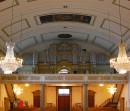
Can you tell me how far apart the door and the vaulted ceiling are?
15.1 ft

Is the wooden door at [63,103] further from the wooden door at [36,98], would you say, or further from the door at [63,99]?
the wooden door at [36,98]

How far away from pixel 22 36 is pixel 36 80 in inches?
145

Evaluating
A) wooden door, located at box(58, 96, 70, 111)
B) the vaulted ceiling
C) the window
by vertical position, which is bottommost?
wooden door, located at box(58, 96, 70, 111)

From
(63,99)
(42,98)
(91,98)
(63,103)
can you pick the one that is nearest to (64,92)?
(63,99)

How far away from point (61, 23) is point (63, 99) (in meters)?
9.02

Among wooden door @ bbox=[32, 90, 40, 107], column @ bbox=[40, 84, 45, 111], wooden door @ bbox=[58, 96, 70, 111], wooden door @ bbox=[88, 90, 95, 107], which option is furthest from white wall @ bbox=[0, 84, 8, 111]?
wooden door @ bbox=[88, 90, 95, 107]

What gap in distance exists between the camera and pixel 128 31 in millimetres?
20828

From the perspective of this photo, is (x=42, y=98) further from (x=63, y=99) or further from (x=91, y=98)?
(x=91, y=98)

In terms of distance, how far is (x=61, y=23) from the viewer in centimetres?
2294

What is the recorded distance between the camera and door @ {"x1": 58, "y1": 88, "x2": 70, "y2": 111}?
94.4ft

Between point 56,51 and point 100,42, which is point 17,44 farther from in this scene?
point 100,42

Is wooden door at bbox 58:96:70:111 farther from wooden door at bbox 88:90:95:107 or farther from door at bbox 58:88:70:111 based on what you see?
wooden door at bbox 88:90:95:107

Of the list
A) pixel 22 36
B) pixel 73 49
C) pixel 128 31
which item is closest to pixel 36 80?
pixel 22 36

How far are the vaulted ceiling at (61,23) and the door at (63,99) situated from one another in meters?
4.61
